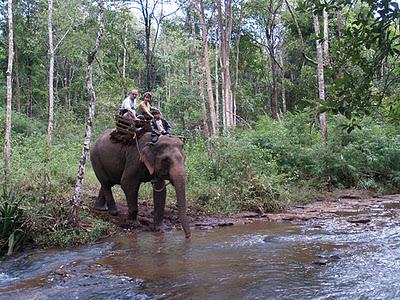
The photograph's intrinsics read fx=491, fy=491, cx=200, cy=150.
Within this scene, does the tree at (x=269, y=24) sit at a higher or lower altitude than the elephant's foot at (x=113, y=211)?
higher

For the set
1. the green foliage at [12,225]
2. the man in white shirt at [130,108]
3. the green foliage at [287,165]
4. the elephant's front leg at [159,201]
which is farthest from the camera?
the green foliage at [287,165]

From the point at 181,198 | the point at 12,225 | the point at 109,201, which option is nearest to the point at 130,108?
the point at 109,201

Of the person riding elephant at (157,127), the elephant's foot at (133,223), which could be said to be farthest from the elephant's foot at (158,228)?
the person riding elephant at (157,127)

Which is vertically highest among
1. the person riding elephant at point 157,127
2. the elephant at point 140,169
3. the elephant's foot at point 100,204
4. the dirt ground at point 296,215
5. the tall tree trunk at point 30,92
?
the tall tree trunk at point 30,92

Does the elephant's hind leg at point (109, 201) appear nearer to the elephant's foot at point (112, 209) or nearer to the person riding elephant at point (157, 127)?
the elephant's foot at point (112, 209)

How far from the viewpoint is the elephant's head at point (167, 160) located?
29.8 ft

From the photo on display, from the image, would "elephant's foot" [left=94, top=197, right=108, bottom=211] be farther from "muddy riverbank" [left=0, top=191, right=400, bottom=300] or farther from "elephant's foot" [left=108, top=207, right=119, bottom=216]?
"muddy riverbank" [left=0, top=191, right=400, bottom=300]

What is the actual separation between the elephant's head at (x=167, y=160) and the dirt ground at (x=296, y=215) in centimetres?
136

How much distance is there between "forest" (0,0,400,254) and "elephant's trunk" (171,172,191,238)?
5.35ft

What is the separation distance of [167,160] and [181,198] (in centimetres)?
92

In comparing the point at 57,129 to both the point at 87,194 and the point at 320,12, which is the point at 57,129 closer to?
the point at 87,194

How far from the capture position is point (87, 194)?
41.3ft

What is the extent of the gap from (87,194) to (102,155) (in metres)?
1.72

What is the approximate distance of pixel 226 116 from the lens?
23672 mm
